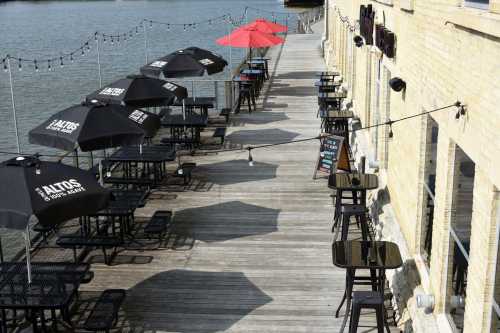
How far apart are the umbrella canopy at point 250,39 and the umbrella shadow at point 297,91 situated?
1.77m

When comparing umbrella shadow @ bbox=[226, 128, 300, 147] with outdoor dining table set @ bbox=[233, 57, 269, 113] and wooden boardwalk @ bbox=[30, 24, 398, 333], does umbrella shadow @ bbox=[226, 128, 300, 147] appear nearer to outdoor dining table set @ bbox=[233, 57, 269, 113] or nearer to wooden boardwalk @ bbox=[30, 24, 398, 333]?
wooden boardwalk @ bbox=[30, 24, 398, 333]

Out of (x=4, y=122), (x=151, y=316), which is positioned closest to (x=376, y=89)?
(x=151, y=316)

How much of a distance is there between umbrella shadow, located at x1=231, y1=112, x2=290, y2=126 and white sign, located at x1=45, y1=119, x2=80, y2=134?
8.65 m

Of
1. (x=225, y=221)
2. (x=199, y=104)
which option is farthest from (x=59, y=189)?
(x=199, y=104)

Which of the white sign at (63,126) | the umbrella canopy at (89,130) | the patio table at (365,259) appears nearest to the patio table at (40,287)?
the umbrella canopy at (89,130)

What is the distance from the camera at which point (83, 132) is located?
Result: 10.3 metres

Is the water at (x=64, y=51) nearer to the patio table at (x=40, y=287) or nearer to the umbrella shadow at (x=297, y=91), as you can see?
the patio table at (x=40, y=287)

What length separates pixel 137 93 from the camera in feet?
44.3

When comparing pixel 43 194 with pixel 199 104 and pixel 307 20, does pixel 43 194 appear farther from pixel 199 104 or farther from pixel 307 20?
pixel 307 20

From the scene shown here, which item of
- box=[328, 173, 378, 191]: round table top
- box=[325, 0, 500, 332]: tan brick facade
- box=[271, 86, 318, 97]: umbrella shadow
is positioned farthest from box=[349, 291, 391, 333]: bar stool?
box=[271, 86, 318, 97]: umbrella shadow

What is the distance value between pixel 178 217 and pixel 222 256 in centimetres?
194

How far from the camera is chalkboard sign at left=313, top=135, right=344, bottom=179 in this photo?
41.9 feet

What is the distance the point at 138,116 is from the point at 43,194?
13.4 ft

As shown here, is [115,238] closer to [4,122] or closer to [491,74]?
[491,74]
